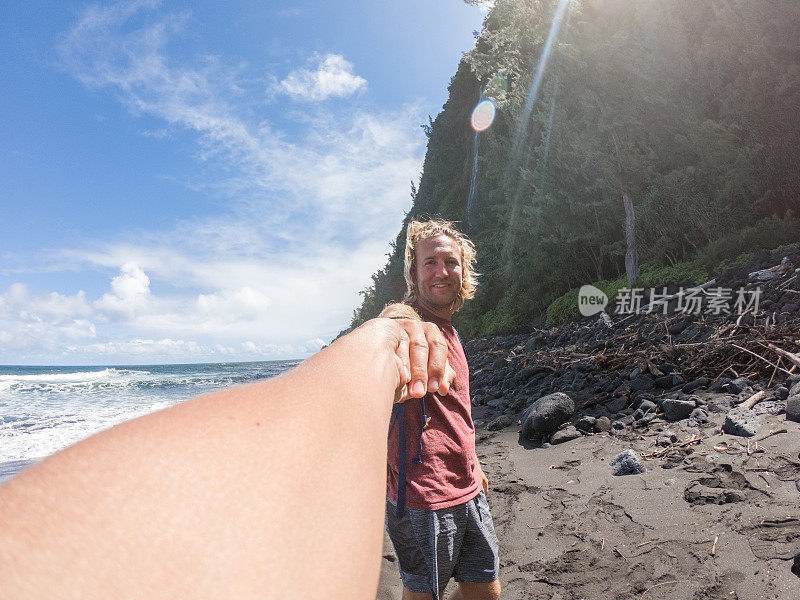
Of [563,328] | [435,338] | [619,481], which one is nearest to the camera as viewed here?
[435,338]

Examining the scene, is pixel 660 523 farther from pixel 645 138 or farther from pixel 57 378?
pixel 57 378

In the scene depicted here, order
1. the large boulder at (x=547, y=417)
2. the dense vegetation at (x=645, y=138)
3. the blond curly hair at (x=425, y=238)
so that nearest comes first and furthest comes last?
the blond curly hair at (x=425, y=238)
the large boulder at (x=547, y=417)
the dense vegetation at (x=645, y=138)

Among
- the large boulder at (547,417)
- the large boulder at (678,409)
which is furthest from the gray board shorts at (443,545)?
the large boulder at (678,409)

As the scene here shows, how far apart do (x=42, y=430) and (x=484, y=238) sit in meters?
23.4

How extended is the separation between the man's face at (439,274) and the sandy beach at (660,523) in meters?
2.07

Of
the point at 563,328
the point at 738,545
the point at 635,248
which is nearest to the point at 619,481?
the point at 738,545

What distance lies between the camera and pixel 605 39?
14.7 metres

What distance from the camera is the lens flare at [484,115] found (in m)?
27.2

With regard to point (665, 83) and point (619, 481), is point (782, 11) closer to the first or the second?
point (665, 83)

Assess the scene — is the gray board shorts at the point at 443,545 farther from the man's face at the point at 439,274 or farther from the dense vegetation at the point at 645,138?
the dense vegetation at the point at 645,138

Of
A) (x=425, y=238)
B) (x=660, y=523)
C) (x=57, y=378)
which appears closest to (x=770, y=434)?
(x=660, y=523)

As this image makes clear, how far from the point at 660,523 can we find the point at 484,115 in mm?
30073

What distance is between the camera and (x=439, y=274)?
8.04 ft

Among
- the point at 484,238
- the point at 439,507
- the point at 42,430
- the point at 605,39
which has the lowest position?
the point at 42,430
